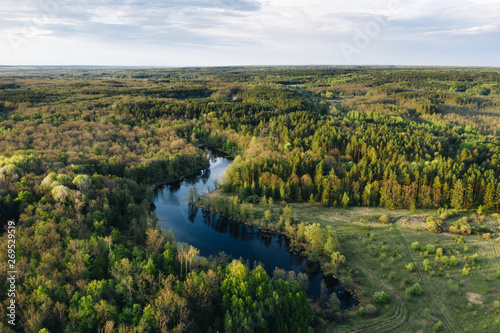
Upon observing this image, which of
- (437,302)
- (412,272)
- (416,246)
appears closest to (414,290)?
(437,302)

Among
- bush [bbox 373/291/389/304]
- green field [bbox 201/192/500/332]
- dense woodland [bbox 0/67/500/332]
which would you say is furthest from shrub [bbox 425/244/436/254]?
dense woodland [bbox 0/67/500/332]

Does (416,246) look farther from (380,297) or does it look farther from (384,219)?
(380,297)

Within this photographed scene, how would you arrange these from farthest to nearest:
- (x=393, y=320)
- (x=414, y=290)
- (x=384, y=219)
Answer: (x=384, y=219), (x=414, y=290), (x=393, y=320)

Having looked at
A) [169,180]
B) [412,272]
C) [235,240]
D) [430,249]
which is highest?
[169,180]

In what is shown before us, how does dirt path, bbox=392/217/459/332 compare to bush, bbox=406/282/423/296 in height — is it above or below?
below

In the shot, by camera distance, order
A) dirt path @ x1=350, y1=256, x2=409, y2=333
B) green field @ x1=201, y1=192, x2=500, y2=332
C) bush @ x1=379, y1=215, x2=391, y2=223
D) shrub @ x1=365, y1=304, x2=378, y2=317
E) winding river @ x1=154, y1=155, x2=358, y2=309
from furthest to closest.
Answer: bush @ x1=379, y1=215, x2=391, y2=223
winding river @ x1=154, y1=155, x2=358, y2=309
shrub @ x1=365, y1=304, x2=378, y2=317
green field @ x1=201, y1=192, x2=500, y2=332
dirt path @ x1=350, y1=256, x2=409, y2=333

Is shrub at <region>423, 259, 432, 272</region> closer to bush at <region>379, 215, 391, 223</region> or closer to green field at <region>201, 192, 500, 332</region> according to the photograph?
green field at <region>201, 192, 500, 332</region>

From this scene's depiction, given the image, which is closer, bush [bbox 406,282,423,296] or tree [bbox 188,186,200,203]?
bush [bbox 406,282,423,296]
